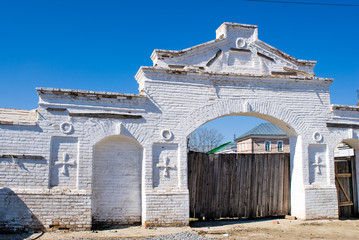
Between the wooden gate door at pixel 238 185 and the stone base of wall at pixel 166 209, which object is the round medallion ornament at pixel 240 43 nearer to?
the wooden gate door at pixel 238 185

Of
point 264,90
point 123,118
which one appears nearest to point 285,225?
point 264,90

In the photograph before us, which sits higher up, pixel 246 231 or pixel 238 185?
pixel 238 185

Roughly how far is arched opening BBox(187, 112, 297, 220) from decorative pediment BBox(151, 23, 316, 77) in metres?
1.43

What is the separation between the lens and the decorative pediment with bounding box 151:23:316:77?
1017cm

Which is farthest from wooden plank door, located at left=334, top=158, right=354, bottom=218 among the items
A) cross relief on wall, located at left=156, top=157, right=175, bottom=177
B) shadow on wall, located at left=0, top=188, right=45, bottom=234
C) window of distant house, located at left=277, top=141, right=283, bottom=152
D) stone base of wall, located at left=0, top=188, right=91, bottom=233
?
window of distant house, located at left=277, top=141, right=283, bottom=152

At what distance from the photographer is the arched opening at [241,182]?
10.6 meters

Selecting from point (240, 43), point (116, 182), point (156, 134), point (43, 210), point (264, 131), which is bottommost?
point (43, 210)

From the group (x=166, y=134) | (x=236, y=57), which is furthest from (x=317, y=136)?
Answer: (x=166, y=134)

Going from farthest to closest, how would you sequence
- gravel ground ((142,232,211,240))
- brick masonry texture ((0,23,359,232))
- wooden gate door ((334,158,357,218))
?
wooden gate door ((334,158,357,218)) < brick masonry texture ((0,23,359,232)) < gravel ground ((142,232,211,240))

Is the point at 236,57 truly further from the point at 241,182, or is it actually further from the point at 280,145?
the point at 280,145

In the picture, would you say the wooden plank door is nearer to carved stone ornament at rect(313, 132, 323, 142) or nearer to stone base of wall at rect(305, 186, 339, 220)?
stone base of wall at rect(305, 186, 339, 220)

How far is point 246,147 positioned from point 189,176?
27012 mm

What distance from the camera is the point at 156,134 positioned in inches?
376

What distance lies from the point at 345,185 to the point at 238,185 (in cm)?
353
